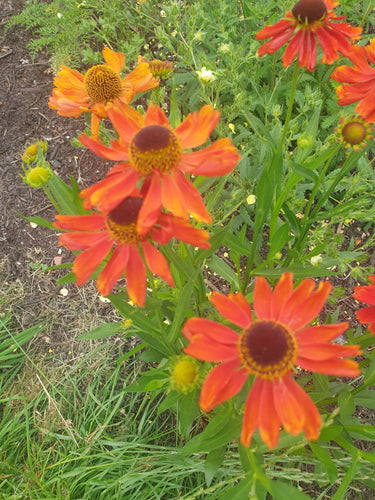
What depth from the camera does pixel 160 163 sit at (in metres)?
0.85

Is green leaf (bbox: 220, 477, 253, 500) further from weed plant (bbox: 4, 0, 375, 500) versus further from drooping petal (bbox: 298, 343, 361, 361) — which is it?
drooping petal (bbox: 298, 343, 361, 361)

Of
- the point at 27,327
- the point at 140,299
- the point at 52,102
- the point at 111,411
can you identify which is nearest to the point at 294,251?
the point at 140,299

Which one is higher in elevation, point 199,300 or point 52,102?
point 52,102

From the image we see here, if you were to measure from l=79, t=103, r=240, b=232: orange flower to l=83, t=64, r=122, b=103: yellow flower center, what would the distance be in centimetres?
28

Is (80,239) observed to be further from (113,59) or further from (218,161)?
(113,59)

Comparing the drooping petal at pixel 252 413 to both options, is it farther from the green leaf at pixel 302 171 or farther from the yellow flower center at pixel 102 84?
the yellow flower center at pixel 102 84

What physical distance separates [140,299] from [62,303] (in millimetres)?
1397

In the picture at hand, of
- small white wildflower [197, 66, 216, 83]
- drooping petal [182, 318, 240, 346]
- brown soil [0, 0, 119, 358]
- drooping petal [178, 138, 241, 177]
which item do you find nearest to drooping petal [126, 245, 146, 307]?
drooping petal [182, 318, 240, 346]

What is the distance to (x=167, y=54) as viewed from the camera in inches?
105

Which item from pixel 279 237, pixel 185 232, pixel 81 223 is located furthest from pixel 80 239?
pixel 279 237

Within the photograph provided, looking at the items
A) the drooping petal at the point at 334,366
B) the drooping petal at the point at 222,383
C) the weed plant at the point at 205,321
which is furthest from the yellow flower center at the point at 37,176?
the drooping petal at the point at 334,366

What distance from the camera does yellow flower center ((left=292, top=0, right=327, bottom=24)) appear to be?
109cm

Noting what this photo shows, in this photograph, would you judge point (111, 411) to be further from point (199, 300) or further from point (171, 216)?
point (171, 216)

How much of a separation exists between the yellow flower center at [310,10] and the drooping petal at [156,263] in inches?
30.1
